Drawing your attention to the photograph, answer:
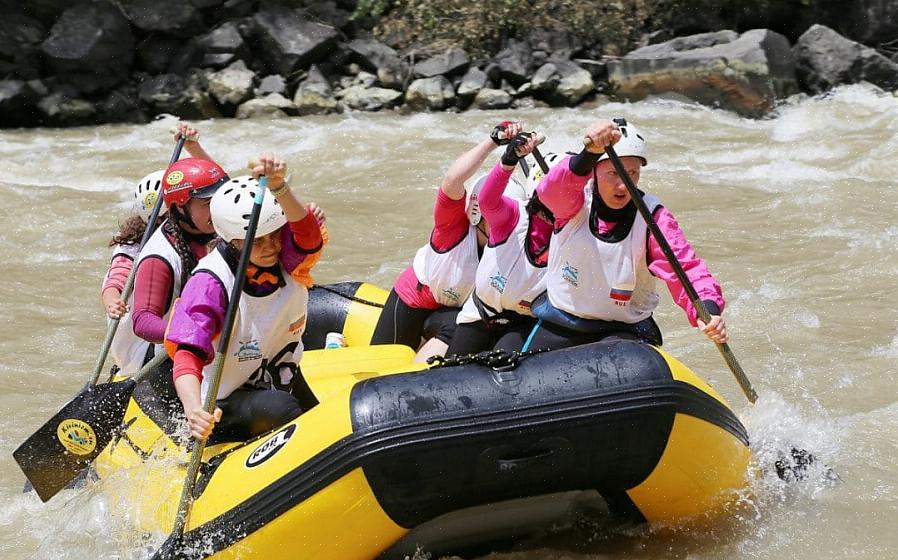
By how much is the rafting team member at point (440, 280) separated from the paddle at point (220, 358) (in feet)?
3.55

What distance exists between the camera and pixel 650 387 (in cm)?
343

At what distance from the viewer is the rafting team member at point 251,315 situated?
11.4ft

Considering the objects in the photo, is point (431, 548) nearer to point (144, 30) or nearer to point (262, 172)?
point (262, 172)

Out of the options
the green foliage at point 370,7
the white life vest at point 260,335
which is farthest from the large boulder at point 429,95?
the white life vest at point 260,335

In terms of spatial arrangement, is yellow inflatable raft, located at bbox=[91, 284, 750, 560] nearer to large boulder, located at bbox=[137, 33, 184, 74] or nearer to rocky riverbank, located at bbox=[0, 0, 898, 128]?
rocky riverbank, located at bbox=[0, 0, 898, 128]

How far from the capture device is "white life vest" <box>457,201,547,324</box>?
4.31m

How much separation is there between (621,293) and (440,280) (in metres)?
1.11

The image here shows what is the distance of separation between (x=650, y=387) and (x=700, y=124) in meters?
8.77

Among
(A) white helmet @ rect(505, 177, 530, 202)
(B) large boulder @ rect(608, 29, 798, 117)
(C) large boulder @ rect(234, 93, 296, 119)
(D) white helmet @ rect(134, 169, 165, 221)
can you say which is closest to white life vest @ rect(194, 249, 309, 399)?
(A) white helmet @ rect(505, 177, 530, 202)

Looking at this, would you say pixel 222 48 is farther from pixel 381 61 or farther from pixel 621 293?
pixel 621 293

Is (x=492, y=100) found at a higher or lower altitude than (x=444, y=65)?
lower

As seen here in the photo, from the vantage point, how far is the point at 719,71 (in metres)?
12.2

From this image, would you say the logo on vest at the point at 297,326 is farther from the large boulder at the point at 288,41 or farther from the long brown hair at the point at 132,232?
the large boulder at the point at 288,41

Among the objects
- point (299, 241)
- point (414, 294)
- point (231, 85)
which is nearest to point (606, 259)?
point (299, 241)
